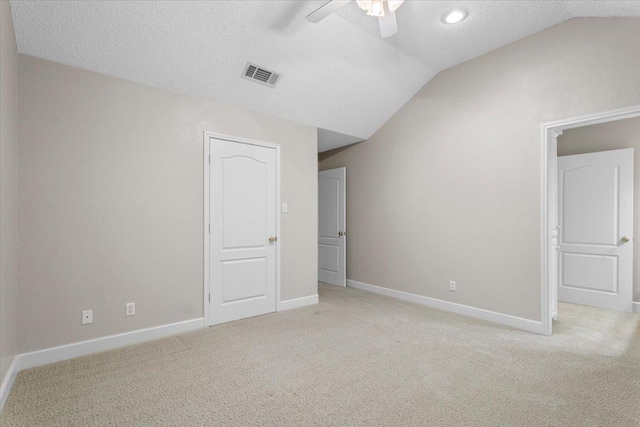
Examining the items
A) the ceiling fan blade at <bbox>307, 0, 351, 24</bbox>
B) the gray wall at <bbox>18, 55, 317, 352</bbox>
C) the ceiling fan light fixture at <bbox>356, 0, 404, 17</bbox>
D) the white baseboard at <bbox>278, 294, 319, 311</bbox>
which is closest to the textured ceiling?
the gray wall at <bbox>18, 55, 317, 352</bbox>

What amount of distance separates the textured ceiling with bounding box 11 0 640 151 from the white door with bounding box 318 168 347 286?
1.68 meters

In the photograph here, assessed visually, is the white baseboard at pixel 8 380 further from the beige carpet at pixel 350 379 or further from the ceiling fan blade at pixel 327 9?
the ceiling fan blade at pixel 327 9

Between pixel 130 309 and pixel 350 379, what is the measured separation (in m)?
2.08

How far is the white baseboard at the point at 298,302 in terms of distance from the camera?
4.09 metres

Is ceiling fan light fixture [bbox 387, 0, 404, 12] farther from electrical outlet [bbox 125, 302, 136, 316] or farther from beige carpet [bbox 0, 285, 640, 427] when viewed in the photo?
electrical outlet [bbox 125, 302, 136, 316]

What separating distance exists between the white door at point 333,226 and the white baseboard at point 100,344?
2.62 meters

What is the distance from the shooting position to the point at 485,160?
3705 mm

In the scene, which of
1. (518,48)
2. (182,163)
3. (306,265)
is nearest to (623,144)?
(518,48)

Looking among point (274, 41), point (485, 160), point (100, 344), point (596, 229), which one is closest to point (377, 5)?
point (274, 41)

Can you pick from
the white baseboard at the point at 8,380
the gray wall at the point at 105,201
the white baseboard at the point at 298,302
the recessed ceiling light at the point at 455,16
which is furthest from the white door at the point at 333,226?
the white baseboard at the point at 8,380

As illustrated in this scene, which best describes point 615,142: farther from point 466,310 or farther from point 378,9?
point 378,9

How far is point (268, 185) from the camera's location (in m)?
3.96

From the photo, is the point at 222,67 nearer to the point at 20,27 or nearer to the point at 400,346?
the point at 20,27

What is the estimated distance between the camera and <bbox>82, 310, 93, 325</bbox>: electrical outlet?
9.12ft
